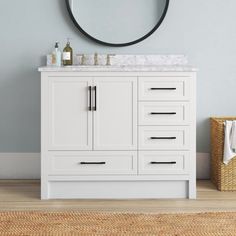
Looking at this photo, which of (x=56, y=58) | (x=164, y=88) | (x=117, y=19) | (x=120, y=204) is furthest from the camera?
(x=117, y=19)

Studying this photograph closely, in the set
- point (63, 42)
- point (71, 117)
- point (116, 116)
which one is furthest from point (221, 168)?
point (63, 42)

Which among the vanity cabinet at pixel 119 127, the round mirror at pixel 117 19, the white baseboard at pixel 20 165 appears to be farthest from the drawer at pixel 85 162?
the round mirror at pixel 117 19

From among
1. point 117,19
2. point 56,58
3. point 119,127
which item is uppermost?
point 117,19

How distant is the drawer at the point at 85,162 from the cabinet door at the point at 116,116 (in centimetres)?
5

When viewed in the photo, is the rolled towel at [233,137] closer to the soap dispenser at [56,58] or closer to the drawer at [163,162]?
the drawer at [163,162]

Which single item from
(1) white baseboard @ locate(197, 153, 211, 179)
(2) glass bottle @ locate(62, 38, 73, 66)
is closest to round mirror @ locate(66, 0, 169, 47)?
(2) glass bottle @ locate(62, 38, 73, 66)

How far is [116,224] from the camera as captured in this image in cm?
333

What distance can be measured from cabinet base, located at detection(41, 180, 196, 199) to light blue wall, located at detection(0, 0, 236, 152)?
2.41 ft

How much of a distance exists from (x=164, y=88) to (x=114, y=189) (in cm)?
76

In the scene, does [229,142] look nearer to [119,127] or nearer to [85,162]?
[119,127]

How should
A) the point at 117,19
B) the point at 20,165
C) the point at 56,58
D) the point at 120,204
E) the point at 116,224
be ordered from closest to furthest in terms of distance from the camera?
1. the point at 116,224
2. the point at 120,204
3. the point at 56,58
4. the point at 117,19
5. the point at 20,165

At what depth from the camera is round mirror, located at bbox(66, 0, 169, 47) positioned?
4.59 metres

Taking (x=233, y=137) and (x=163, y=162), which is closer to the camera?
(x=163, y=162)

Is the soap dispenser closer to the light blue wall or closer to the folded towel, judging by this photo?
the light blue wall
